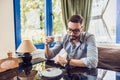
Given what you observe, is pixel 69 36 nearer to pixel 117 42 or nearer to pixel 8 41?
pixel 8 41

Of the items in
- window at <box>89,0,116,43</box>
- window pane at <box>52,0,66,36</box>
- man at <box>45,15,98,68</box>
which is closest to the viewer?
man at <box>45,15,98,68</box>

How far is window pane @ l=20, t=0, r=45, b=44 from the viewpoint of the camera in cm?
267

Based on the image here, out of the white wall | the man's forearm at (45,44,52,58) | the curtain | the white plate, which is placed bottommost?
the white plate

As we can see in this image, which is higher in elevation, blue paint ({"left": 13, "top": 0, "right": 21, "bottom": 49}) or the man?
blue paint ({"left": 13, "top": 0, "right": 21, "bottom": 49})

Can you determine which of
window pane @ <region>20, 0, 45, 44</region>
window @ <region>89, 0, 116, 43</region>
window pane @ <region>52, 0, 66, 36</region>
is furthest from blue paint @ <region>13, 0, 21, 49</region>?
window @ <region>89, 0, 116, 43</region>

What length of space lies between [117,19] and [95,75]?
179cm

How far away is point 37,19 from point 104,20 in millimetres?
1258

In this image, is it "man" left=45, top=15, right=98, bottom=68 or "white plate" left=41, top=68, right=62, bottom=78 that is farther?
"man" left=45, top=15, right=98, bottom=68

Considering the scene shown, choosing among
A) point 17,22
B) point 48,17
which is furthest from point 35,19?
point 17,22

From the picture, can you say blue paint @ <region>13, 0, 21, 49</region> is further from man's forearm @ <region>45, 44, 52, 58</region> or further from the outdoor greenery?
man's forearm @ <region>45, 44, 52, 58</region>

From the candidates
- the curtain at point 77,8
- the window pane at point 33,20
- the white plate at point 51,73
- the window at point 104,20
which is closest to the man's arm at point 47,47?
the white plate at point 51,73

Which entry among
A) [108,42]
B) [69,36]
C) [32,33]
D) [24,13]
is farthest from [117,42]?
[24,13]

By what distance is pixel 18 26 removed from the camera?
8.18 feet

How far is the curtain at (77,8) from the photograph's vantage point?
117 inches
